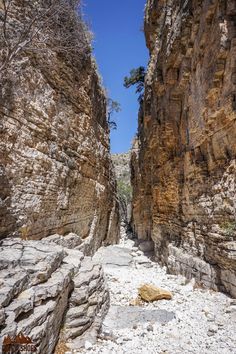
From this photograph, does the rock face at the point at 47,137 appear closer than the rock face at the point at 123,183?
Yes

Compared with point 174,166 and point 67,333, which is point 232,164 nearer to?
point 174,166

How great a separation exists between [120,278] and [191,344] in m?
4.46

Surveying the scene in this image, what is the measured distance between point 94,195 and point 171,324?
315 inches

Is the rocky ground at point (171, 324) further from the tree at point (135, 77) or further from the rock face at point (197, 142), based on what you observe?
the tree at point (135, 77)

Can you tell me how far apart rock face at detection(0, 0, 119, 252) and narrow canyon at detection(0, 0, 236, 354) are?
41mm

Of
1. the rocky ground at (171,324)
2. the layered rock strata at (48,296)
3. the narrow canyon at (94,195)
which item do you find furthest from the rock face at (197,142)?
the layered rock strata at (48,296)

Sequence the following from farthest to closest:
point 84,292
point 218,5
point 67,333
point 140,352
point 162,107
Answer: point 162,107 → point 218,5 → point 84,292 → point 67,333 → point 140,352

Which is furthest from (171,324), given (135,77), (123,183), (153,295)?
(123,183)

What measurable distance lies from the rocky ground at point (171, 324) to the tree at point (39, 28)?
660 cm

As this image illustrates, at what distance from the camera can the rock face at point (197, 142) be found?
6.30 m

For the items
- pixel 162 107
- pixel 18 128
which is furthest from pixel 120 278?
pixel 162 107

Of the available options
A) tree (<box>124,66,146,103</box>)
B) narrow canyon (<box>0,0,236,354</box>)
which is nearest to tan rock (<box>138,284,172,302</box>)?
narrow canyon (<box>0,0,236,354</box>)

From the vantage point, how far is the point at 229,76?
618 cm

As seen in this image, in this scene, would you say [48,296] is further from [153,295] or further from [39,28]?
[39,28]
